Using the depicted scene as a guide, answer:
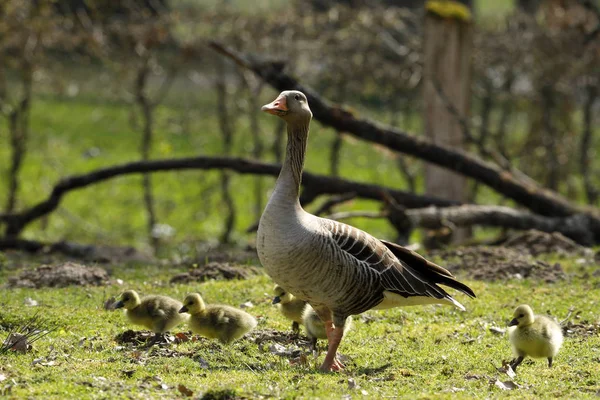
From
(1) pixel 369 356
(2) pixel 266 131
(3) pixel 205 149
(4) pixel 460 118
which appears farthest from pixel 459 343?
(3) pixel 205 149

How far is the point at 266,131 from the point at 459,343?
36.5 ft

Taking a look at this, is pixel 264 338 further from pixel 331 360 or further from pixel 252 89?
pixel 252 89

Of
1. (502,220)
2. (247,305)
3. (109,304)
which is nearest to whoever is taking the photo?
(109,304)

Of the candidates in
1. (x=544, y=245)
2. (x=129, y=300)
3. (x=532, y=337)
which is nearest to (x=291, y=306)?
(x=129, y=300)

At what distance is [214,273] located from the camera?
10.1 m

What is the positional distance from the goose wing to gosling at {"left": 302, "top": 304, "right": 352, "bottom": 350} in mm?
630

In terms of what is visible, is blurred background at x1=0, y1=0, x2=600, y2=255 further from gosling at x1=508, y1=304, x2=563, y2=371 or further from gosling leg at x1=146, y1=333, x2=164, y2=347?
gosling at x1=508, y1=304, x2=563, y2=371

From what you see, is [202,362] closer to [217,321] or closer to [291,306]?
[217,321]

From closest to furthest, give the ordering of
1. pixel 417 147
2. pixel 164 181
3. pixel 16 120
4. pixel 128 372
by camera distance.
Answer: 1. pixel 128 372
2. pixel 417 147
3. pixel 16 120
4. pixel 164 181

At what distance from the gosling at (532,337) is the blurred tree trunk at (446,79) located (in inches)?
338

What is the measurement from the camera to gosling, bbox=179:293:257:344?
7230mm

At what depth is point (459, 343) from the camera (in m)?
7.76

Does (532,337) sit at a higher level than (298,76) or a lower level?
lower

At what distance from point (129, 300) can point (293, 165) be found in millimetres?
1900
